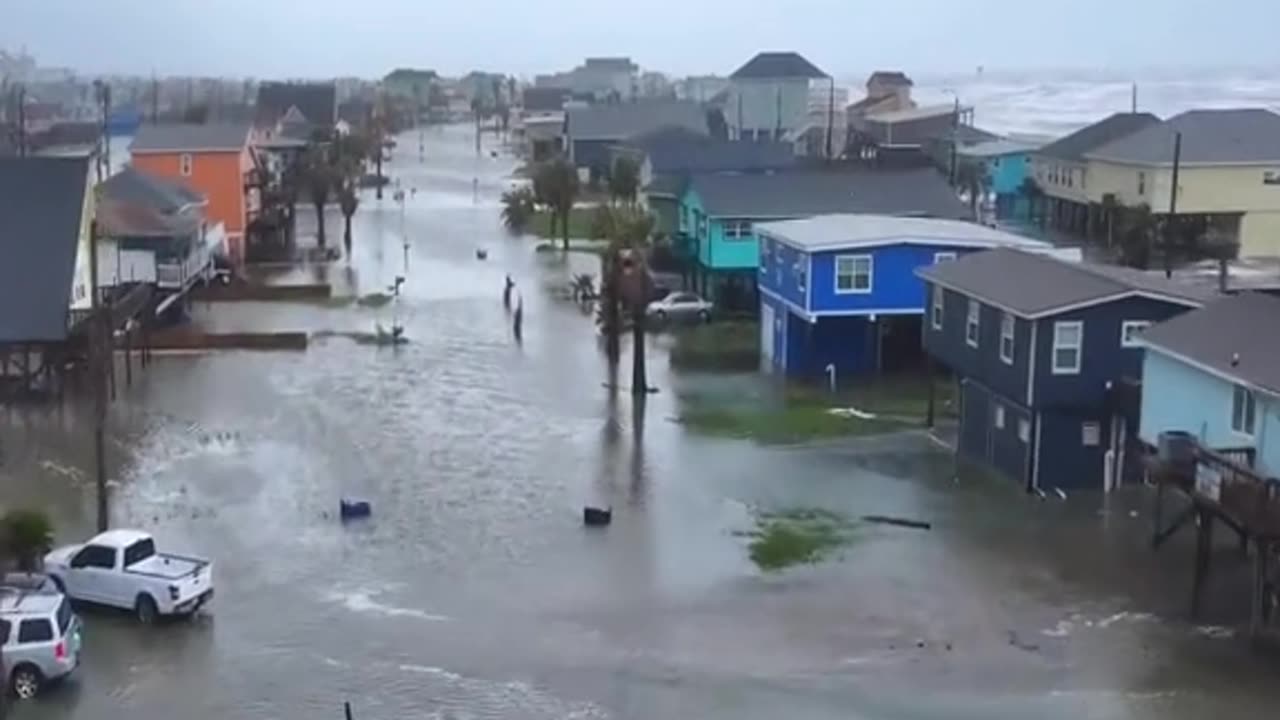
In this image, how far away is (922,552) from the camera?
20625 millimetres

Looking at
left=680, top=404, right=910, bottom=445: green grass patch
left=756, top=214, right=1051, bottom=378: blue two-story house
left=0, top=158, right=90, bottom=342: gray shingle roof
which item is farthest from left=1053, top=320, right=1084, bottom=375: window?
left=0, top=158, right=90, bottom=342: gray shingle roof

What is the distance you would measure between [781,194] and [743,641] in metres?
24.0

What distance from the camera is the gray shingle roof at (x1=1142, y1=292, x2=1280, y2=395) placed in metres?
18.5

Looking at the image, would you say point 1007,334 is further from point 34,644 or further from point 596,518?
point 34,644

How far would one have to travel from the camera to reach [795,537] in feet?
69.9

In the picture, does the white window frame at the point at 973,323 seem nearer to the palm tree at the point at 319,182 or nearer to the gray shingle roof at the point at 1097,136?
the gray shingle roof at the point at 1097,136

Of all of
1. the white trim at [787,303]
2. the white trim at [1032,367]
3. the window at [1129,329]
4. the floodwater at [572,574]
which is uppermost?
the window at [1129,329]

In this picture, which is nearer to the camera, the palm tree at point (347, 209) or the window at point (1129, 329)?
the window at point (1129, 329)

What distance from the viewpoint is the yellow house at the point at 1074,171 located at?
2162 inches

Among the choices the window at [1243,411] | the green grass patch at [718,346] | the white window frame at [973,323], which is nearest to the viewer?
the window at [1243,411]

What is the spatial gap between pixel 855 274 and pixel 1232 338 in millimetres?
12440

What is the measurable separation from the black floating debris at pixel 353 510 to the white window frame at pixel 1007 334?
9.06 metres

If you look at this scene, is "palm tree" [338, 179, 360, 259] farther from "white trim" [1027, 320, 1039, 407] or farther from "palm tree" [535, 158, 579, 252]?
"white trim" [1027, 320, 1039, 407]

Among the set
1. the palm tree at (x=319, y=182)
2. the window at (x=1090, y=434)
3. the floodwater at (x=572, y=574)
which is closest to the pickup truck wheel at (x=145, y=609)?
the floodwater at (x=572, y=574)
